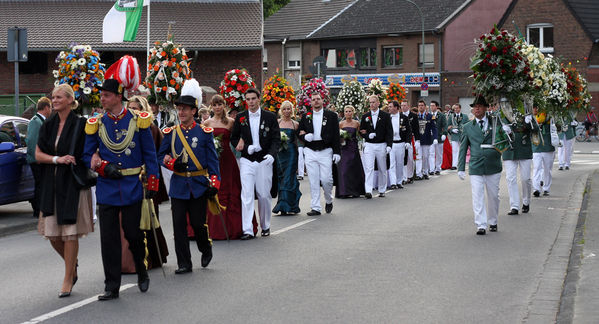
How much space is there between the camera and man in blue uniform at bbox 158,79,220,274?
9.37 metres

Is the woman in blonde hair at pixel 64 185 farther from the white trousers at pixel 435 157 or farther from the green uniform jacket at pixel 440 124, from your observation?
the green uniform jacket at pixel 440 124

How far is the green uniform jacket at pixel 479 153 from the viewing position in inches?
496

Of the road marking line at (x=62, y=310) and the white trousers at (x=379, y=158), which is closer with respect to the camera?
the road marking line at (x=62, y=310)

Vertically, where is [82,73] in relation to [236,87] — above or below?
above

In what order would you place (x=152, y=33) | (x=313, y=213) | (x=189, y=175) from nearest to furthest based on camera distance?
(x=189, y=175), (x=313, y=213), (x=152, y=33)

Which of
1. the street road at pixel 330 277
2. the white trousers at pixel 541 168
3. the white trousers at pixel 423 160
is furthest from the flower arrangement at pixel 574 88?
the street road at pixel 330 277

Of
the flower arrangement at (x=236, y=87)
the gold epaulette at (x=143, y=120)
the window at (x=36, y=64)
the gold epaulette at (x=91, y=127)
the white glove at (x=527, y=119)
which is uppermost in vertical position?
the window at (x=36, y=64)

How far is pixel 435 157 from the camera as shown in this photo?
86.4 feet

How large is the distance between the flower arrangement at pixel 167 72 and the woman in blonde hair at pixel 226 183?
381cm

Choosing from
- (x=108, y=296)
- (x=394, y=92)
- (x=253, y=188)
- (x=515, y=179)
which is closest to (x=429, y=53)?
(x=394, y=92)

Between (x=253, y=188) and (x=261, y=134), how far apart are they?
2.46 feet

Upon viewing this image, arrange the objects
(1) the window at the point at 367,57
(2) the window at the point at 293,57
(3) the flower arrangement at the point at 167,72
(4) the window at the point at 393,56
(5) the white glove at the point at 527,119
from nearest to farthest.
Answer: (5) the white glove at the point at 527,119
(3) the flower arrangement at the point at 167,72
(4) the window at the point at 393,56
(1) the window at the point at 367,57
(2) the window at the point at 293,57

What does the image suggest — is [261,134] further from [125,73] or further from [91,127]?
[91,127]

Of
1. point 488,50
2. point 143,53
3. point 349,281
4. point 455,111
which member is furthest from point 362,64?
point 349,281
